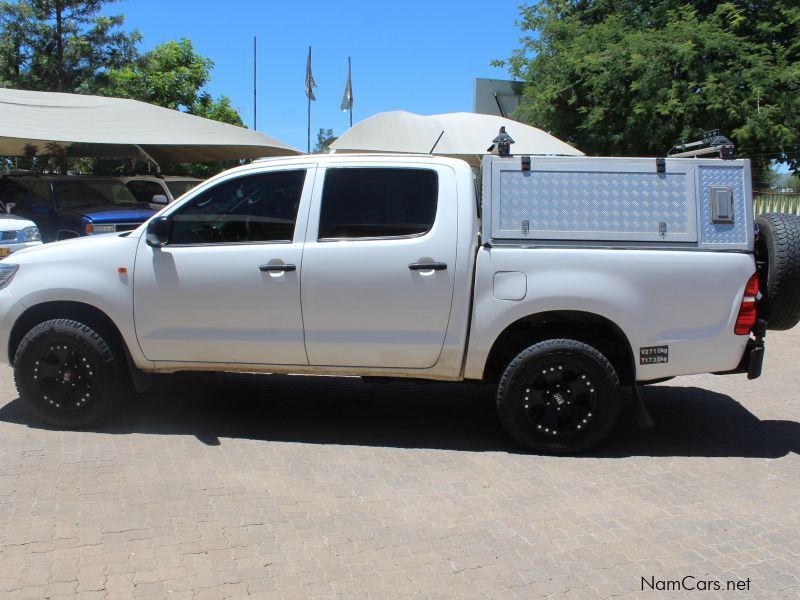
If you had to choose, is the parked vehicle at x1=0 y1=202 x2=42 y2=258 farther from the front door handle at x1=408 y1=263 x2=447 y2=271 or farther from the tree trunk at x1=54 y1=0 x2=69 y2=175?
the tree trunk at x1=54 y1=0 x2=69 y2=175

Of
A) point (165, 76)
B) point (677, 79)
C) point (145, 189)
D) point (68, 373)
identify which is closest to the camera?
point (68, 373)

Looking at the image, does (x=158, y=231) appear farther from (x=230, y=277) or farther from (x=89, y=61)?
(x=89, y=61)

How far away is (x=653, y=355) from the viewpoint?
16.5 feet

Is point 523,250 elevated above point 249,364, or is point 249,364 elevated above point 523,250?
point 523,250

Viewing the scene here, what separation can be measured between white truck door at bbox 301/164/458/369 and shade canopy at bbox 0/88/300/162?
11.0 meters

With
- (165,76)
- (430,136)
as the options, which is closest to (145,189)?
(430,136)

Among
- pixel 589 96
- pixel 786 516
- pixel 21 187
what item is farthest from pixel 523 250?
pixel 589 96

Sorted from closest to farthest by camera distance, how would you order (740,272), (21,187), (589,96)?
(740,272) → (21,187) → (589,96)

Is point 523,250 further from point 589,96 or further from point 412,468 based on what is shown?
point 589,96

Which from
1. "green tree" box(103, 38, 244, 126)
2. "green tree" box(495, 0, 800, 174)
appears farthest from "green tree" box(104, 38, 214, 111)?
"green tree" box(495, 0, 800, 174)

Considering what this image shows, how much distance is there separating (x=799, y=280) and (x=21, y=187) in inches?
501

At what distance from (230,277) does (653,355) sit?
2843 millimetres

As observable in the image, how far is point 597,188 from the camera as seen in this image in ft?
16.6

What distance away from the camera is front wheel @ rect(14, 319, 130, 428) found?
5.40 metres
